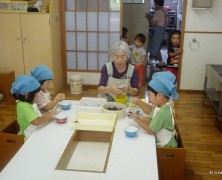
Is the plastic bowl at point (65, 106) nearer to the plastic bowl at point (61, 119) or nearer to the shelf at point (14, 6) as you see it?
the plastic bowl at point (61, 119)

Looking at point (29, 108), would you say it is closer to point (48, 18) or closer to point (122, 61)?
point (122, 61)

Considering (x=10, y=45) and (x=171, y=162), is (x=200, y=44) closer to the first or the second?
(x=10, y=45)

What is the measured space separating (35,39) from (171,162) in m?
3.04

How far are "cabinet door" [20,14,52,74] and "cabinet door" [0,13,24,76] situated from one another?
0.08 m

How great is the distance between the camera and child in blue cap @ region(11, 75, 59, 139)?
1901 millimetres

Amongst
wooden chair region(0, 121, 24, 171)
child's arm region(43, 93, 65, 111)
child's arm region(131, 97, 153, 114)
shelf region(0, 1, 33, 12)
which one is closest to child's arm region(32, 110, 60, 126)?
wooden chair region(0, 121, 24, 171)

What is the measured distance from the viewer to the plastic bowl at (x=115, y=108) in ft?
6.72

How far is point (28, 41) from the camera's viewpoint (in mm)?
4195

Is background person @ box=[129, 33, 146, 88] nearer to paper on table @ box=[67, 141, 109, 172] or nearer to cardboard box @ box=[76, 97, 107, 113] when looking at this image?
cardboard box @ box=[76, 97, 107, 113]

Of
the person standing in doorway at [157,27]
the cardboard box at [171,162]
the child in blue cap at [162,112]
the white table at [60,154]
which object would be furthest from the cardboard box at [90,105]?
the person standing in doorway at [157,27]

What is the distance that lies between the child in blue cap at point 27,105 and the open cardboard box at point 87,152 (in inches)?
11.1

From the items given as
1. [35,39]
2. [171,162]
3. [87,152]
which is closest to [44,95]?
[87,152]

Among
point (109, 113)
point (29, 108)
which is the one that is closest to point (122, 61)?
point (109, 113)

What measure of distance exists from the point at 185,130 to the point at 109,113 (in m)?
1.51
